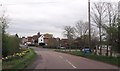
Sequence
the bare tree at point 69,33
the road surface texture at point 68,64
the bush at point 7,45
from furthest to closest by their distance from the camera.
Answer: the bare tree at point 69,33 < the bush at point 7,45 < the road surface texture at point 68,64

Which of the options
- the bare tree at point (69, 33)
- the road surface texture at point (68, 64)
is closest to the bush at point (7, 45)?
the road surface texture at point (68, 64)

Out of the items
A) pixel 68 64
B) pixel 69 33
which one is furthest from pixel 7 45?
pixel 69 33

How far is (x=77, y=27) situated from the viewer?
3647 inches

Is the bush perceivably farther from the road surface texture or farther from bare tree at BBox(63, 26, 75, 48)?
bare tree at BBox(63, 26, 75, 48)

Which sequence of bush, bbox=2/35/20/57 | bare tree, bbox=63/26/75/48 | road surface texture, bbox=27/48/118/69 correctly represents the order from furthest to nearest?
bare tree, bbox=63/26/75/48
bush, bbox=2/35/20/57
road surface texture, bbox=27/48/118/69

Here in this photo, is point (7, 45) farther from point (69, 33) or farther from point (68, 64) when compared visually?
point (69, 33)

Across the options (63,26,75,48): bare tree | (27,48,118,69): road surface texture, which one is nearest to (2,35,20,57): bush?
(27,48,118,69): road surface texture

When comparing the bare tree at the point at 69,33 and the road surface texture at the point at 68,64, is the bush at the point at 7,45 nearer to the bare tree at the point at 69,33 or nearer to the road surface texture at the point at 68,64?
the road surface texture at the point at 68,64

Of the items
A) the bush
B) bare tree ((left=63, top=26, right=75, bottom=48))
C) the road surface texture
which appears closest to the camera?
the road surface texture

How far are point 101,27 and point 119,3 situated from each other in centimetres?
650

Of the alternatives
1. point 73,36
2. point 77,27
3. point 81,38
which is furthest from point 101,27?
point 73,36

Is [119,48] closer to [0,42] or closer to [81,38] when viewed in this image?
[0,42]

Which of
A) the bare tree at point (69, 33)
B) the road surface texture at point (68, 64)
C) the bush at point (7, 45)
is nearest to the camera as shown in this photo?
the road surface texture at point (68, 64)

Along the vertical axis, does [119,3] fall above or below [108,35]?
above
